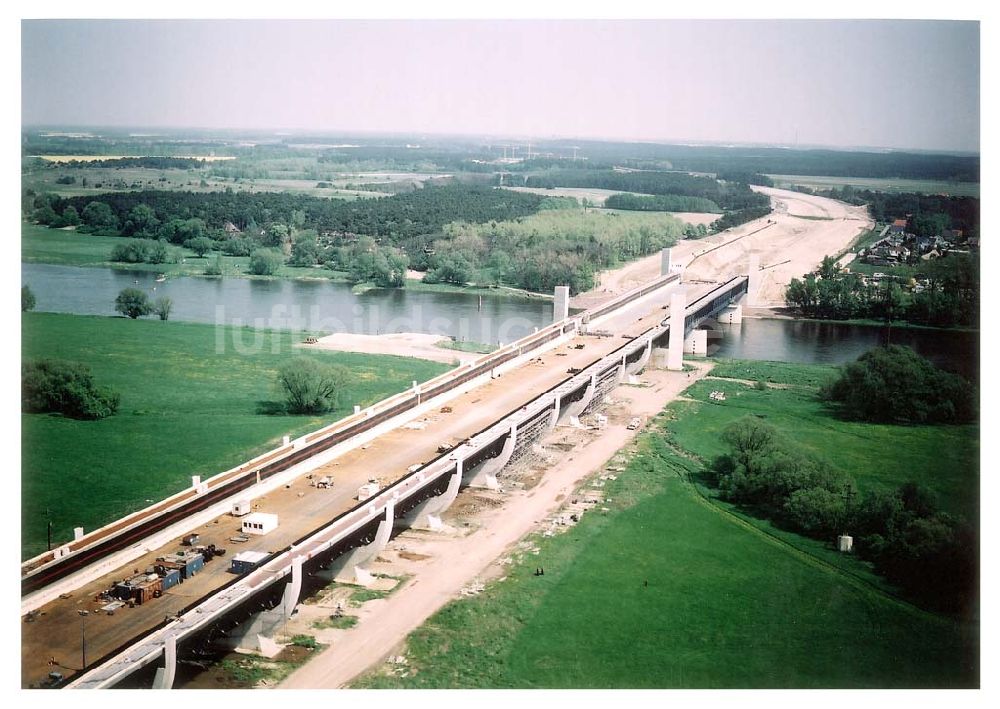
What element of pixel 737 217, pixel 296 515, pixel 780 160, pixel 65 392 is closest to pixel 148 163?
pixel 65 392

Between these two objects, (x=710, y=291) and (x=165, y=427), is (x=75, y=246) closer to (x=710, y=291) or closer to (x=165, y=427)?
(x=165, y=427)

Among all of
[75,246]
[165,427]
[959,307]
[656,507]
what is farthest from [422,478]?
[75,246]

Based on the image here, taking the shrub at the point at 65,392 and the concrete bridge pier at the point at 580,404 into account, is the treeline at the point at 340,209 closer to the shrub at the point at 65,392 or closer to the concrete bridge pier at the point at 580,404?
the shrub at the point at 65,392

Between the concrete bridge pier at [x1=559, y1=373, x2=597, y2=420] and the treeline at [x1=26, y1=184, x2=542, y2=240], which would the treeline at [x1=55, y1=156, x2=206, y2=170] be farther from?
the concrete bridge pier at [x1=559, y1=373, x2=597, y2=420]

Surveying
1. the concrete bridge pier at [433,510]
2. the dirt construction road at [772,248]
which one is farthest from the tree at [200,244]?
the concrete bridge pier at [433,510]

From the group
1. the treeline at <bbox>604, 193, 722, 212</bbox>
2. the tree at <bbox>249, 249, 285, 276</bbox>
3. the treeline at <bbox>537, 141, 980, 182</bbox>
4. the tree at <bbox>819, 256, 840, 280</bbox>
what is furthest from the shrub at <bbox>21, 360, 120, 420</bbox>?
the treeline at <bbox>604, 193, 722, 212</bbox>

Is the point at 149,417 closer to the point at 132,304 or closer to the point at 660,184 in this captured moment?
the point at 132,304
